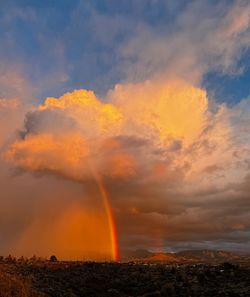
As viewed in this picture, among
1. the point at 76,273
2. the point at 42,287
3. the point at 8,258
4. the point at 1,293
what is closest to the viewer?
the point at 1,293

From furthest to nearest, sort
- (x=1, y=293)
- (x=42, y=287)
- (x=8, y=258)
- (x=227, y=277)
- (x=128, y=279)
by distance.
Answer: (x=8, y=258) < (x=128, y=279) < (x=227, y=277) < (x=42, y=287) < (x=1, y=293)

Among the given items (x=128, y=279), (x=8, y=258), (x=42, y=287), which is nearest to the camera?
(x=42, y=287)

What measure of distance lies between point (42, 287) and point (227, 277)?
2511 centimetres

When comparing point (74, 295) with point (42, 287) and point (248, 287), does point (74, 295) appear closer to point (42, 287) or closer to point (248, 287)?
point (42, 287)

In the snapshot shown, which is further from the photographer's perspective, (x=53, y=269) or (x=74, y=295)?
(x=53, y=269)

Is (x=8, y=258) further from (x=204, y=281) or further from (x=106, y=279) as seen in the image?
(x=204, y=281)

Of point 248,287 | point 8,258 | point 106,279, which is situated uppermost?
point 8,258

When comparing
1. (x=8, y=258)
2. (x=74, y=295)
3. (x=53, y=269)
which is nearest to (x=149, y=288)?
(x=74, y=295)

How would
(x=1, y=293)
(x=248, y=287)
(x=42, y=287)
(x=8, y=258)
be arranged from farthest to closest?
(x=8, y=258)
(x=42, y=287)
(x=248, y=287)
(x=1, y=293)

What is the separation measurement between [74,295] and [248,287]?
20.4m

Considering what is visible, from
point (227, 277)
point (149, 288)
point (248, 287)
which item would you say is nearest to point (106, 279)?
point (149, 288)

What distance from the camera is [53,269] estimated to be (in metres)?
85.4

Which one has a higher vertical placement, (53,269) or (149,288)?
(53,269)

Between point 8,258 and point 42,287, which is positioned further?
point 8,258
